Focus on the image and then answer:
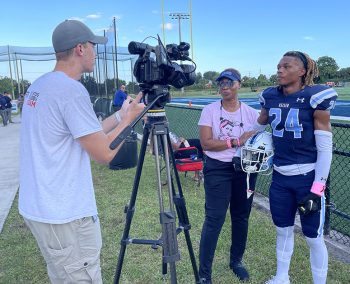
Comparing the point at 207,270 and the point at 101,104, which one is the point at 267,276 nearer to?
the point at 207,270

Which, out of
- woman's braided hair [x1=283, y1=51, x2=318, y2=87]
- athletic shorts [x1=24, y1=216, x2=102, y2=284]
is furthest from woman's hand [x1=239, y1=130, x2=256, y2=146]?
athletic shorts [x1=24, y1=216, x2=102, y2=284]

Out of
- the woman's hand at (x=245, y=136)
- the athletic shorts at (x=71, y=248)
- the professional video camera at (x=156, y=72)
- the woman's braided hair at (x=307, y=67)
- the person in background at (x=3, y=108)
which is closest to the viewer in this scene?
the athletic shorts at (x=71, y=248)

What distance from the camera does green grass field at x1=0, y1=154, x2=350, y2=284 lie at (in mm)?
3281

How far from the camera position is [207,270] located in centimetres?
308

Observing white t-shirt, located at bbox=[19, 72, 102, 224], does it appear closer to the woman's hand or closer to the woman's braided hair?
the woman's hand

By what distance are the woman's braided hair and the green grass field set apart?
178 centimetres

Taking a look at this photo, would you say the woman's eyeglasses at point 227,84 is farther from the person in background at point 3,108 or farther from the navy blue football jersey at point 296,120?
the person in background at point 3,108

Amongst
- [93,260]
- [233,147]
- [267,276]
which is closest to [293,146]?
[233,147]

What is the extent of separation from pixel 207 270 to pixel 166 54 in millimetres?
1933

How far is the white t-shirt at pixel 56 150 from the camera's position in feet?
5.73

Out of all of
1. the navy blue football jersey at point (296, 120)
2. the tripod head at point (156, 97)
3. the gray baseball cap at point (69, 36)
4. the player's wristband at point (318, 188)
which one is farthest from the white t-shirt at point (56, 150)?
the player's wristband at point (318, 188)

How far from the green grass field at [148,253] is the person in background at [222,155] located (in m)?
0.56

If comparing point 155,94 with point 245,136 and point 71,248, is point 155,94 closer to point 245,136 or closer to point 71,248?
point 71,248

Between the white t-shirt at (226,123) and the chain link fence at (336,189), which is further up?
the white t-shirt at (226,123)
